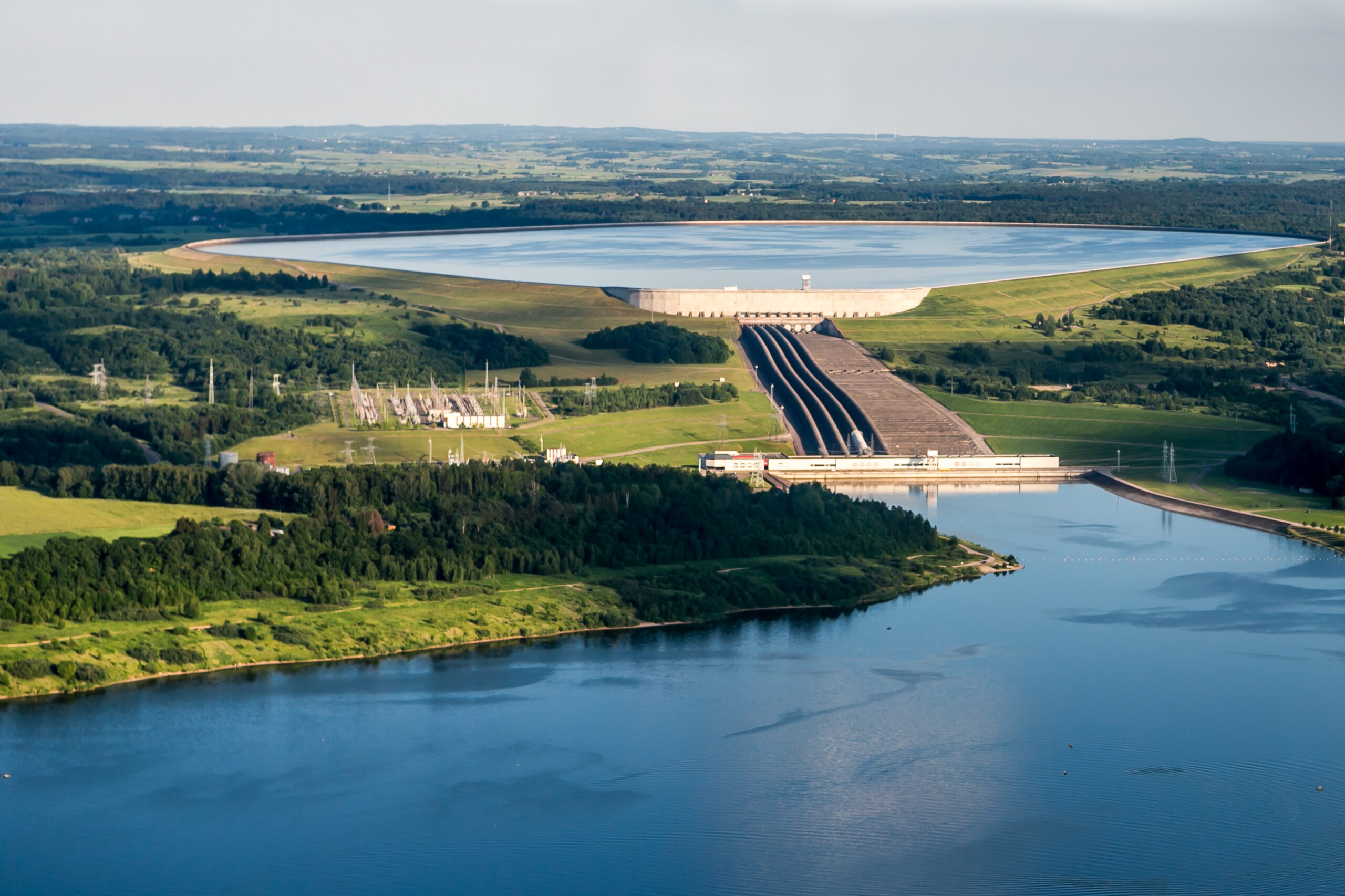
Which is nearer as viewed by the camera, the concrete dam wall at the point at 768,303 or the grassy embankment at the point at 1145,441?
the grassy embankment at the point at 1145,441

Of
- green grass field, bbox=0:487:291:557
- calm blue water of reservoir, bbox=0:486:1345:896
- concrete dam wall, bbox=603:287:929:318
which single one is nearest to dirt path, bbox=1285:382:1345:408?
concrete dam wall, bbox=603:287:929:318

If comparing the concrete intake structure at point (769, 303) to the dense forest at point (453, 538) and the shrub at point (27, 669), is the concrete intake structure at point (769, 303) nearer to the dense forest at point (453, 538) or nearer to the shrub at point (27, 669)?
the dense forest at point (453, 538)

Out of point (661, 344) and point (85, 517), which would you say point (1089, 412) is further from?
point (85, 517)

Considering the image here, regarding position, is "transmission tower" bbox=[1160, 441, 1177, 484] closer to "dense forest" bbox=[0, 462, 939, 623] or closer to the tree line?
"dense forest" bbox=[0, 462, 939, 623]

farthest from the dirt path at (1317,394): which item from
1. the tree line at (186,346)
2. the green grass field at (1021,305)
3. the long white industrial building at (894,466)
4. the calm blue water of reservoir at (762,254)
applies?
the tree line at (186,346)

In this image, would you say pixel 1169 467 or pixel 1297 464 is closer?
pixel 1297 464

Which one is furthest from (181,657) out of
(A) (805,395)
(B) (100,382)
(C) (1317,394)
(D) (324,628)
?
(C) (1317,394)

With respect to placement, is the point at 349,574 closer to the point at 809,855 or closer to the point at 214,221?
the point at 809,855
